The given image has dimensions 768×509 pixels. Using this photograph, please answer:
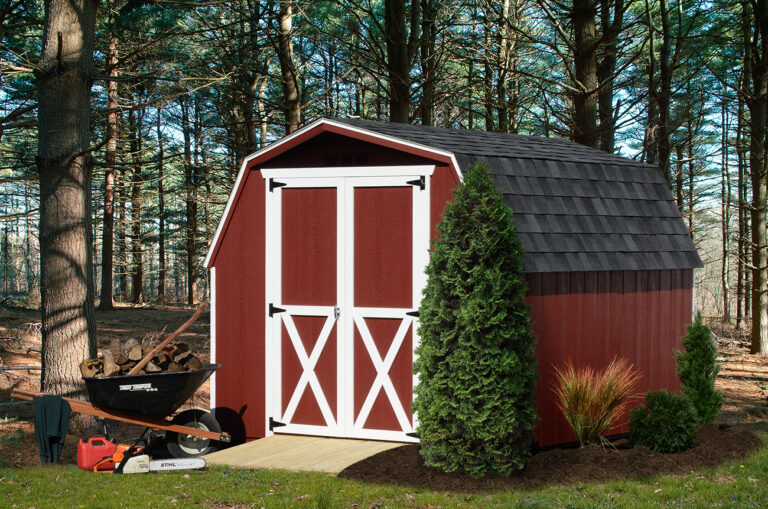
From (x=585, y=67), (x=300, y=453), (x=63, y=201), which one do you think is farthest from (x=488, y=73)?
(x=300, y=453)

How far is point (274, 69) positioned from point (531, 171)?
22497mm

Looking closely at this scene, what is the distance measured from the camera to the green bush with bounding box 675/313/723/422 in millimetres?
7250

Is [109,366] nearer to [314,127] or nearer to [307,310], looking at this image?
[307,310]

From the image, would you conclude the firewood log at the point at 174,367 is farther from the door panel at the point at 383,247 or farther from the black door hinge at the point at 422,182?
the black door hinge at the point at 422,182

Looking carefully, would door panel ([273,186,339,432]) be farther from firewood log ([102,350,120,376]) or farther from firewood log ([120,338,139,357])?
firewood log ([102,350,120,376])

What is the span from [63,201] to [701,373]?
648 centimetres

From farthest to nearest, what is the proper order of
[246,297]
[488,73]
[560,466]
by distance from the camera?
[488,73]
[246,297]
[560,466]

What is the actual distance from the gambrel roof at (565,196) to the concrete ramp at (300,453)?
6.47 ft

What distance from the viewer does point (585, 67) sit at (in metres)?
11.5

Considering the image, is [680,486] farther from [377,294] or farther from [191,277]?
[191,277]

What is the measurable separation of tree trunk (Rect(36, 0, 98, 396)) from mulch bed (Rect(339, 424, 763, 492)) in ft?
11.8

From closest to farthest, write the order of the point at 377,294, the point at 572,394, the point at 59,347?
the point at 572,394
the point at 377,294
the point at 59,347

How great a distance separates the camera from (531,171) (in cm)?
720

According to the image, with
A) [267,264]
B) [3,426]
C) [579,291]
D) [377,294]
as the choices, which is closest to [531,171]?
[579,291]
